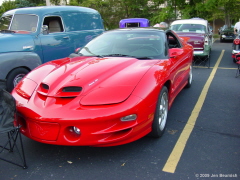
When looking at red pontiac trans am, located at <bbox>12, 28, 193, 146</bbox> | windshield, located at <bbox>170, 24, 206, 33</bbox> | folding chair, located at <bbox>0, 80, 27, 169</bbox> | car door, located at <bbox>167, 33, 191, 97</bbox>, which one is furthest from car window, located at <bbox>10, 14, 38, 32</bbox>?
windshield, located at <bbox>170, 24, 206, 33</bbox>

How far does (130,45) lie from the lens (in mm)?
4129

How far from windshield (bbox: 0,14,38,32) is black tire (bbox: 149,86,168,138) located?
159 inches

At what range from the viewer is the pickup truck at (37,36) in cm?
507

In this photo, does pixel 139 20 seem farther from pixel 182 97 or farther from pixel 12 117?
pixel 12 117

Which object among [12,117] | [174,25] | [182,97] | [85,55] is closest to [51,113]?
[12,117]

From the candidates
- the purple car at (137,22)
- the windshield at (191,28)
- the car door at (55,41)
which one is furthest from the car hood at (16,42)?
the purple car at (137,22)

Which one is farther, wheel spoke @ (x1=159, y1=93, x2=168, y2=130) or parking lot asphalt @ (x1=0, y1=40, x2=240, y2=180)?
wheel spoke @ (x1=159, y1=93, x2=168, y2=130)

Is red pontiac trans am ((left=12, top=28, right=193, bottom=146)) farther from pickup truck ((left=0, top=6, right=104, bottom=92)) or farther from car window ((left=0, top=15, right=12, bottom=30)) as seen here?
car window ((left=0, top=15, right=12, bottom=30))

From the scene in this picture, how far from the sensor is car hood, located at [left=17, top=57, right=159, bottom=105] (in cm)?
278

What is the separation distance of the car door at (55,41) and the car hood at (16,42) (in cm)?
36

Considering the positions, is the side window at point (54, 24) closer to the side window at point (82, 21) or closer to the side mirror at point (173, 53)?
the side window at point (82, 21)

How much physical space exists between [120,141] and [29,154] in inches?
46.0

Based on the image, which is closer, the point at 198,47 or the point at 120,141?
the point at 120,141

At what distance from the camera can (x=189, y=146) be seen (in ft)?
10.4
